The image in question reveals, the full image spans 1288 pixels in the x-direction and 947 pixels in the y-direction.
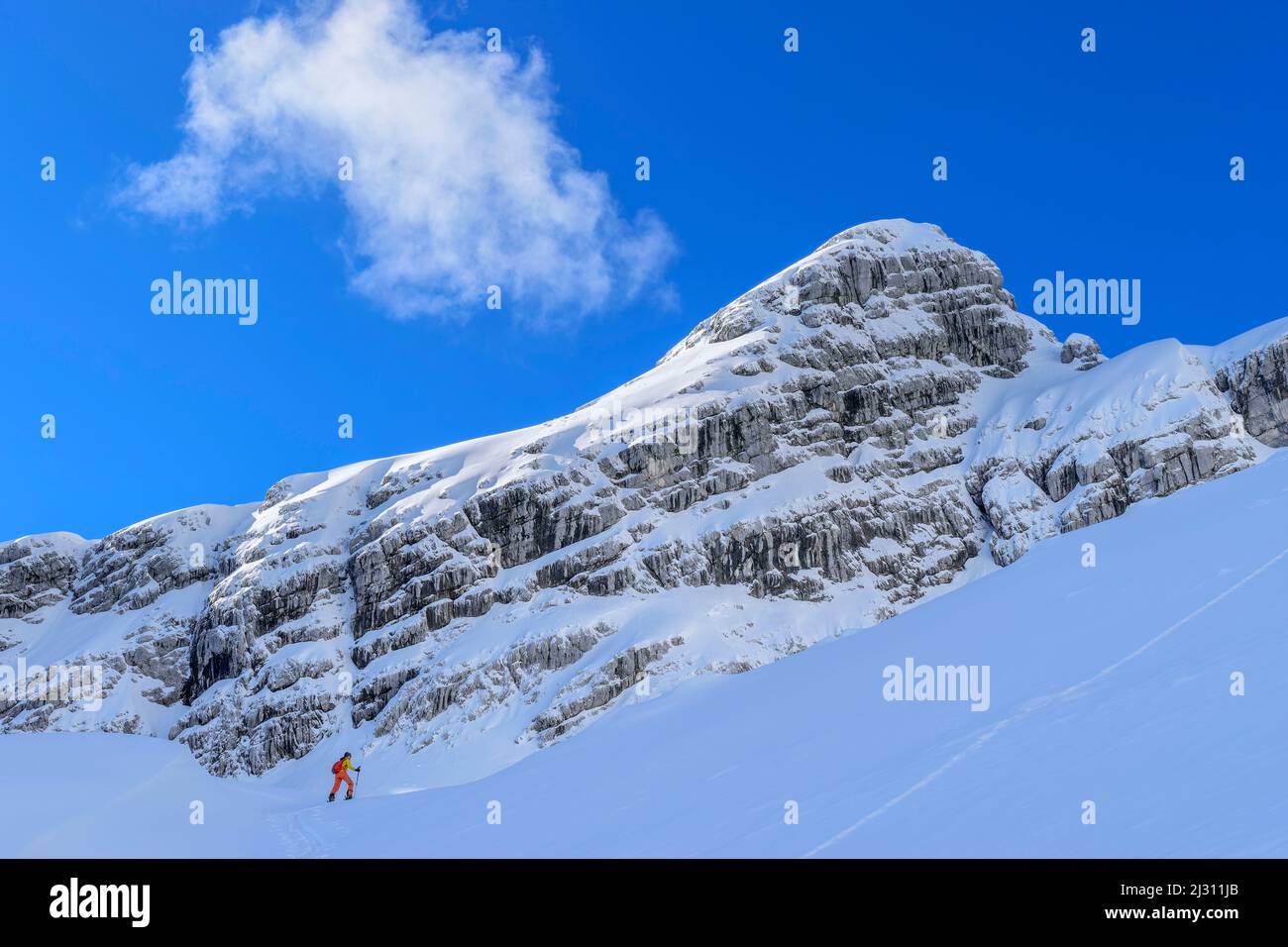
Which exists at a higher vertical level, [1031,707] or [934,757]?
[1031,707]

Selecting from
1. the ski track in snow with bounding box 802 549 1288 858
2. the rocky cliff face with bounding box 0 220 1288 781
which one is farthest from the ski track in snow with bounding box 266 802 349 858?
the rocky cliff face with bounding box 0 220 1288 781

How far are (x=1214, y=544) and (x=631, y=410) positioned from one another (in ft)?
450

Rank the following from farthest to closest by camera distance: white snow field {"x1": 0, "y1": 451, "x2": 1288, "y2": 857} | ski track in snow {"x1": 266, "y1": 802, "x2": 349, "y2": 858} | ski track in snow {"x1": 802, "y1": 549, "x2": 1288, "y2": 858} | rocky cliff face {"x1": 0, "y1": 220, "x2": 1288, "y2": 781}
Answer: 1. rocky cliff face {"x1": 0, "y1": 220, "x2": 1288, "y2": 781}
2. ski track in snow {"x1": 266, "y1": 802, "x2": 349, "y2": 858}
3. ski track in snow {"x1": 802, "y1": 549, "x2": 1288, "y2": 858}
4. white snow field {"x1": 0, "y1": 451, "x2": 1288, "y2": 857}

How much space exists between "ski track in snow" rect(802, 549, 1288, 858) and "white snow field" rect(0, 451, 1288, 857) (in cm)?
5

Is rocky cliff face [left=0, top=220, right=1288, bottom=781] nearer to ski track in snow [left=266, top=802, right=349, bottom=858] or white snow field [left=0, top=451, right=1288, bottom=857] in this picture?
ski track in snow [left=266, top=802, right=349, bottom=858]

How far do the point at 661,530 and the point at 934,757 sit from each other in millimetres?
122140

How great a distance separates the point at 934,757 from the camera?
465 inches

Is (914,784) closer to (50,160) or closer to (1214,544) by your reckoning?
(1214,544)

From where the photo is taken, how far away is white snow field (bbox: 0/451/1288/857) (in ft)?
30.4

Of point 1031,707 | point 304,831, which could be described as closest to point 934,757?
point 1031,707

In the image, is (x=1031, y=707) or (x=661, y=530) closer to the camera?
(x=1031, y=707)

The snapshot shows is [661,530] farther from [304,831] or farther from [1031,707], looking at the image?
[1031,707]

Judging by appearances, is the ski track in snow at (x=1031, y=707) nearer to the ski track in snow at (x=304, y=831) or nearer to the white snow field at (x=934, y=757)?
the white snow field at (x=934, y=757)

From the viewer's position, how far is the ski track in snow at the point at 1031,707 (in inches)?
410
